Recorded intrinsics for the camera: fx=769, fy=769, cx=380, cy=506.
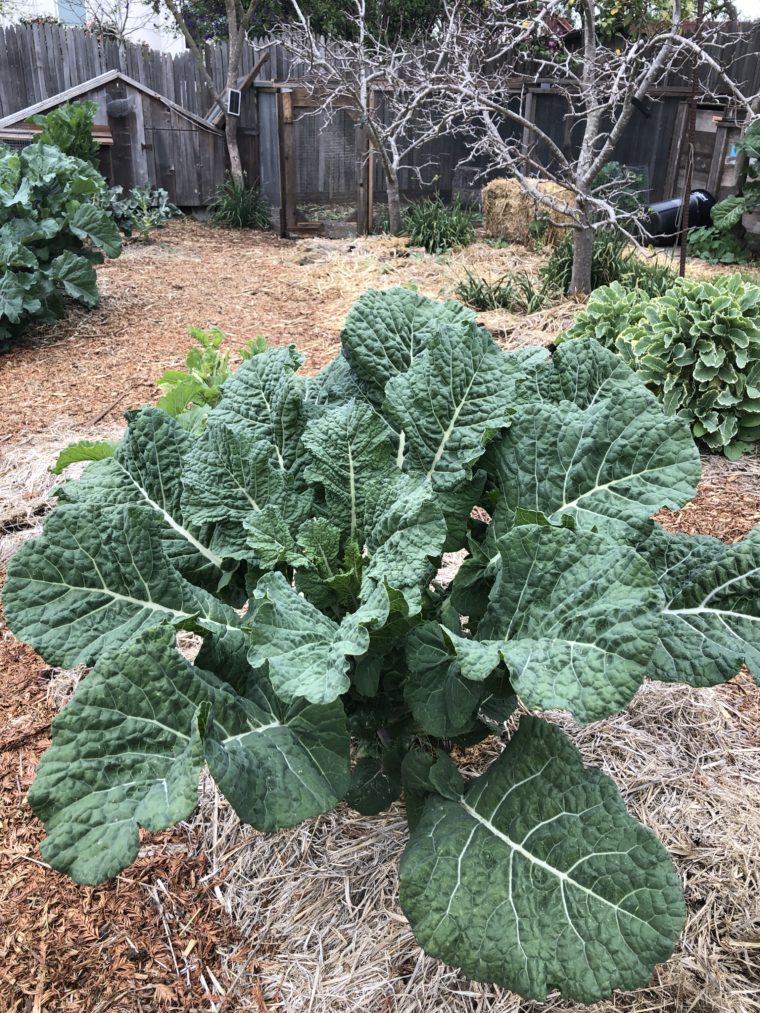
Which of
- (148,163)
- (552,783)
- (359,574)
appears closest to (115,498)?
(359,574)

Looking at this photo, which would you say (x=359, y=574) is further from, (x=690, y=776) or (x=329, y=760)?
(x=690, y=776)

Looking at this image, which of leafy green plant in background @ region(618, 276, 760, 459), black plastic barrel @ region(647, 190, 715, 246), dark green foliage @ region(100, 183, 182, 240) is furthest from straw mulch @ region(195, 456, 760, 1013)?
black plastic barrel @ region(647, 190, 715, 246)

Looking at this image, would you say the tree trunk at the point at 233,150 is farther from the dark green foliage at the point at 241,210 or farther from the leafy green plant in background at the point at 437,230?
the leafy green plant in background at the point at 437,230

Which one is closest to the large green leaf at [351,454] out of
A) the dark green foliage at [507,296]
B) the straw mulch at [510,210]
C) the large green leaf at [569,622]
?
the large green leaf at [569,622]

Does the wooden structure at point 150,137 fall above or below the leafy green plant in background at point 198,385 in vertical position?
above

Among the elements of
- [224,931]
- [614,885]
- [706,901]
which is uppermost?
[614,885]

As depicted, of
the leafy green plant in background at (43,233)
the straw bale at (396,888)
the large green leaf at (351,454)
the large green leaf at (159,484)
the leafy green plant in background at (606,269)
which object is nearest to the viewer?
the straw bale at (396,888)

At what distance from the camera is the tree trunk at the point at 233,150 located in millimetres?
11195

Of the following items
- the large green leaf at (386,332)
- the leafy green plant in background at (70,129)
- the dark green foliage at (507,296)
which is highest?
the leafy green plant in background at (70,129)

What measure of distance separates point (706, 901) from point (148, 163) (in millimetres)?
11452

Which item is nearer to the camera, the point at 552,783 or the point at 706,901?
the point at 552,783

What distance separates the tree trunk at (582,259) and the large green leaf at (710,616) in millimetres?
4956

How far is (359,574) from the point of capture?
1.47m

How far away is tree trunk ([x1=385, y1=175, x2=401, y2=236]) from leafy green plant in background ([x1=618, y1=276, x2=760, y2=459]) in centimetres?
610
